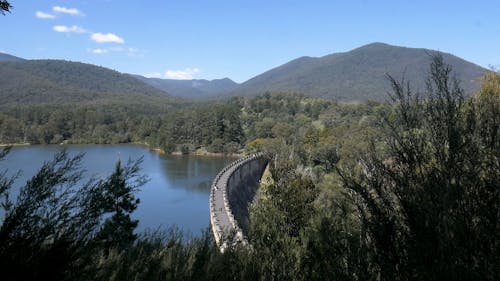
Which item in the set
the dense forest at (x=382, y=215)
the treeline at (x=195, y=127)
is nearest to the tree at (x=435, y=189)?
the dense forest at (x=382, y=215)

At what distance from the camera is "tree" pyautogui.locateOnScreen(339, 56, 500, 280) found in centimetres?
390

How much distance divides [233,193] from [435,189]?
34341 millimetres

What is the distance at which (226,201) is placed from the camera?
30.9 m

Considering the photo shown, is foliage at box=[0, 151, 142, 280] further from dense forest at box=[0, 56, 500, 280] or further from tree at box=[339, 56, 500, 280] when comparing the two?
tree at box=[339, 56, 500, 280]

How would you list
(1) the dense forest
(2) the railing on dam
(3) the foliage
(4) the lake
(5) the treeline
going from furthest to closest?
(5) the treeline → (4) the lake → (2) the railing on dam → (1) the dense forest → (3) the foliage

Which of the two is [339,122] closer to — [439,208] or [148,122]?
[148,122]

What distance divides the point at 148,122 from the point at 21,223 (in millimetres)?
93675

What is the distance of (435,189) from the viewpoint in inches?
167

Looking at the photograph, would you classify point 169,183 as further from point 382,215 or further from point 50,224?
point 50,224

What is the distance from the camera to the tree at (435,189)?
390 cm

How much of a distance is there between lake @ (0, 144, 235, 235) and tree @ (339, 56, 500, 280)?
43.7ft

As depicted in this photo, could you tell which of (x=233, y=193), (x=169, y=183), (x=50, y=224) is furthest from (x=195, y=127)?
(x=50, y=224)

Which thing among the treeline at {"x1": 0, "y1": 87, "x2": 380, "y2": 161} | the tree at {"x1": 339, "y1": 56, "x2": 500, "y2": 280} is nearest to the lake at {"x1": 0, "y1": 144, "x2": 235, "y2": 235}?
the treeline at {"x1": 0, "y1": 87, "x2": 380, "y2": 161}

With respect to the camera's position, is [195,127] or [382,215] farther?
[195,127]
